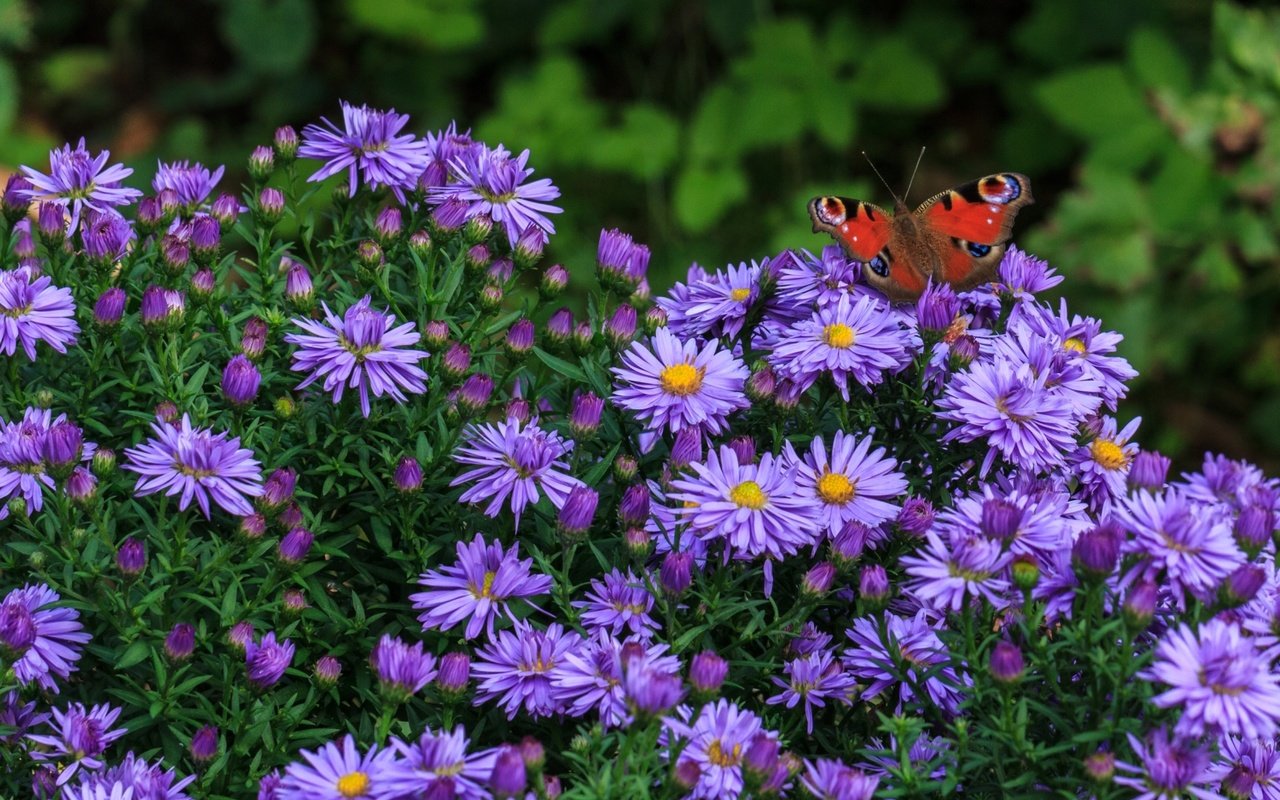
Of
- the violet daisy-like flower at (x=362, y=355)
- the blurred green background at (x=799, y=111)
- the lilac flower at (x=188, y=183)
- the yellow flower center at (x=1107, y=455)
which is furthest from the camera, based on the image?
the blurred green background at (x=799, y=111)

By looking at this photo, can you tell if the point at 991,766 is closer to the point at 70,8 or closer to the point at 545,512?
the point at 545,512

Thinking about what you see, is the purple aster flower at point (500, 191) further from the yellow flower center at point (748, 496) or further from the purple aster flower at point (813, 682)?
the purple aster flower at point (813, 682)

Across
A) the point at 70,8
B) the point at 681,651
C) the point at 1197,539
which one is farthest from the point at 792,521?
the point at 70,8

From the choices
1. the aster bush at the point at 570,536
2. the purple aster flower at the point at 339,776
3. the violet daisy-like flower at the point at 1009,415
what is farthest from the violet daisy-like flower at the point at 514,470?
the violet daisy-like flower at the point at 1009,415

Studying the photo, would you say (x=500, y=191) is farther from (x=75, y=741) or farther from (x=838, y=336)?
(x=75, y=741)

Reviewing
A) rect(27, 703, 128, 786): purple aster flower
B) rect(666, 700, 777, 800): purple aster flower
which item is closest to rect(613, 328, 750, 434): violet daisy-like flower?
rect(666, 700, 777, 800): purple aster flower

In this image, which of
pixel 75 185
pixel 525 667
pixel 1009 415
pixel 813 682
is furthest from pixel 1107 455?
pixel 75 185

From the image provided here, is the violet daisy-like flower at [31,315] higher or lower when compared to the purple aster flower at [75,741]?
higher
